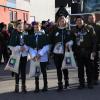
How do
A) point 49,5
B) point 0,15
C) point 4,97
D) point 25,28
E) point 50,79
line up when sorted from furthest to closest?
point 49,5 < point 0,15 < point 50,79 < point 25,28 < point 4,97

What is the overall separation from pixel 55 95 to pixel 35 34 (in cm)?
164

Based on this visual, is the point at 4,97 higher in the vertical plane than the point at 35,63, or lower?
lower

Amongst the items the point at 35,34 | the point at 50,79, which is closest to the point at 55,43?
the point at 35,34

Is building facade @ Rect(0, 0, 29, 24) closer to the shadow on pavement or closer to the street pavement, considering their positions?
the street pavement

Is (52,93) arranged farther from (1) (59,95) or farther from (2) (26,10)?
(2) (26,10)

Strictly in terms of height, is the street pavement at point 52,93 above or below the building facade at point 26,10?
below

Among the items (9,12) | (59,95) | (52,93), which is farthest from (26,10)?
(59,95)

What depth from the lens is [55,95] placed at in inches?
477

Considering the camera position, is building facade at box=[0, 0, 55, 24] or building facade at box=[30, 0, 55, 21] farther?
building facade at box=[30, 0, 55, 21]

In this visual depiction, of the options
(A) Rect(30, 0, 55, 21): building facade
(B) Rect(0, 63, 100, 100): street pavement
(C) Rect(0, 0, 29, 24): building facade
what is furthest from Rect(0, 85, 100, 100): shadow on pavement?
(A) Rect(30, 0, 55, 21): building facade

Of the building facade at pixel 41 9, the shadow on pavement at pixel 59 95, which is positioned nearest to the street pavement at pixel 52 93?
the shadow on pavement at pixel 59 95

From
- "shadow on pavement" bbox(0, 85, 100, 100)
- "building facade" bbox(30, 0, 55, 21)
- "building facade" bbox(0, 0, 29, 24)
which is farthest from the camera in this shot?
"building facade" bbox(30, 0, 55, 21)

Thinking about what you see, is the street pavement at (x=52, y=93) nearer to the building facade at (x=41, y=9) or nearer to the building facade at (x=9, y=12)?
the building facade at (x=9, y=12)

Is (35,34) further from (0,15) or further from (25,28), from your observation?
(0,15)
